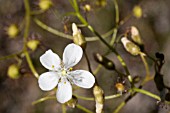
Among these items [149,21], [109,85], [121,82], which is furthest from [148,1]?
[121,82]

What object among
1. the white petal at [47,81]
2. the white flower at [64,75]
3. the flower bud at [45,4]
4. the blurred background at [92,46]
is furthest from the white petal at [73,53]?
the blurred background at [92,46]

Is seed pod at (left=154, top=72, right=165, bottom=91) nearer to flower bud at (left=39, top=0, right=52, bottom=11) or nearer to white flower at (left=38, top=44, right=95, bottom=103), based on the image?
white flower at (left=38, top=44, right=95, bottom=103)

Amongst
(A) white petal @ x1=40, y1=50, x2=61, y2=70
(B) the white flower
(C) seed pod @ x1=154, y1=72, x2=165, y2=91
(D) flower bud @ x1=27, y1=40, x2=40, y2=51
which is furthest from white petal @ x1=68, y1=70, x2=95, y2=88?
(D) flower bud @ x1=27, y1=40, x2=40, y2=51

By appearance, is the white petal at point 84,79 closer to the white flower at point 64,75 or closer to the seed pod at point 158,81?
the white flower at point 64,75

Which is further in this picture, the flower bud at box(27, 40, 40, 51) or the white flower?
the flower bud at box(27, 40, 40, 51)

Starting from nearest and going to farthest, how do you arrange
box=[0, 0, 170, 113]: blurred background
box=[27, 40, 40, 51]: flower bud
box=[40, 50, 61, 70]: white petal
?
box=[40, 50, 61, 70]: white petal
box=[27, 40, 40, 51]: flower bud
box=[0, 0, 170, 113]: blurred background

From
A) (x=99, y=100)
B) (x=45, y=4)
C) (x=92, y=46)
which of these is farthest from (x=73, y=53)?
(x=92, y=46)

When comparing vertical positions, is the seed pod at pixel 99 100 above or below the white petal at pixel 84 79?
below
